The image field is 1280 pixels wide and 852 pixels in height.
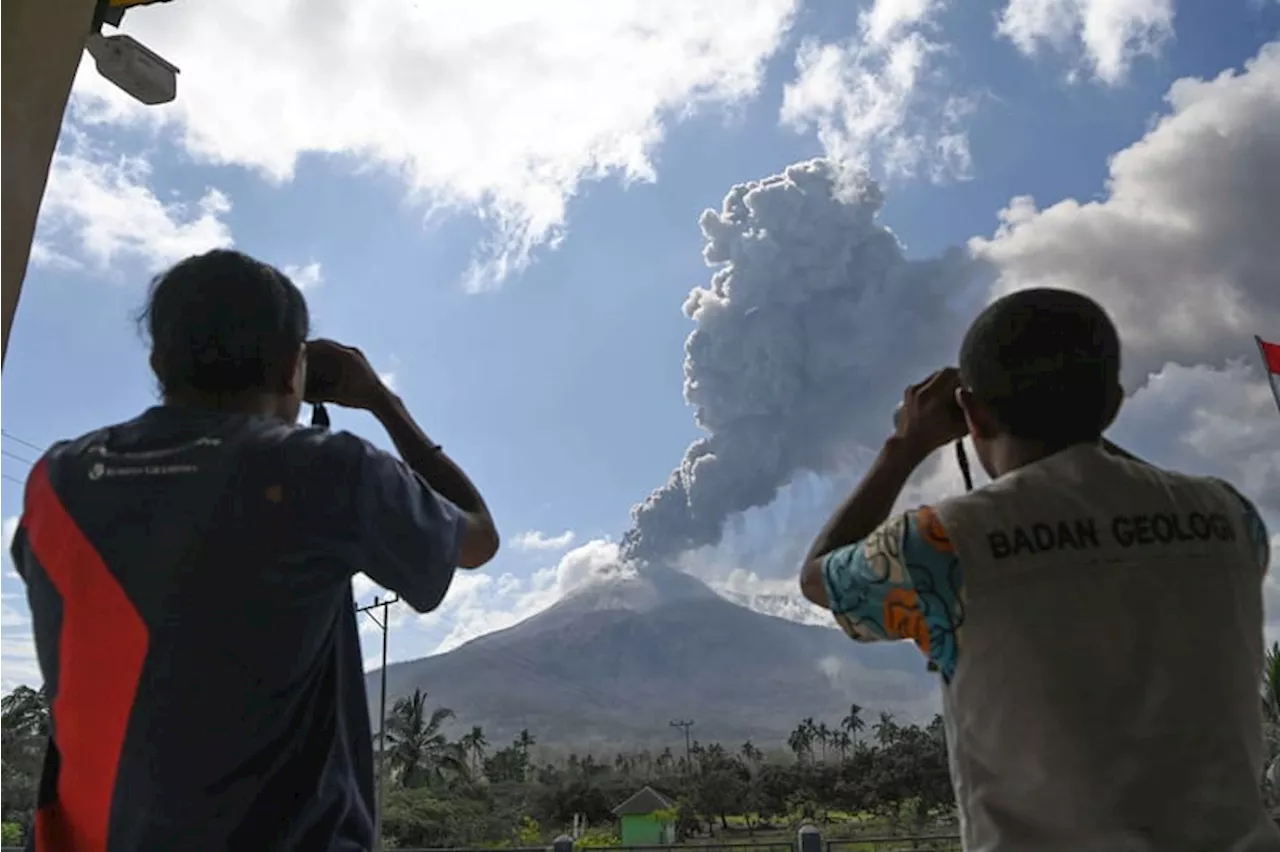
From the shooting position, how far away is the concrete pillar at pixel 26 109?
126 centimetres

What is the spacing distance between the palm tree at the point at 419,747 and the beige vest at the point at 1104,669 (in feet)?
75.6

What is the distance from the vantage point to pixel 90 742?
0.63 metres

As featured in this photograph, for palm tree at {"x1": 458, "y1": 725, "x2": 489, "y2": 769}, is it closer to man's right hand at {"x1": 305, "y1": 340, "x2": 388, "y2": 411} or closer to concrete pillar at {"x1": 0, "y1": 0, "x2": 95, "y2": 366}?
concrete pillar at {"x1": 0, "y1": 0, "x2": 95, "y2": 366}

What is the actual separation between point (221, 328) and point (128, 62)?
1647mm

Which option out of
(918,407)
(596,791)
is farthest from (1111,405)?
(596,791)

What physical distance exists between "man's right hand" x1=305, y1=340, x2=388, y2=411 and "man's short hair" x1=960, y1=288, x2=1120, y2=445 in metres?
0.51

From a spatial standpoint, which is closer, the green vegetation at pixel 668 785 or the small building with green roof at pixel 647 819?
the green vegetation at pixel 668 785

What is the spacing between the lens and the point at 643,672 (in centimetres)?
7956

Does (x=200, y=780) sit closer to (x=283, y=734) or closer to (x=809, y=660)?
(x=283, y=734)

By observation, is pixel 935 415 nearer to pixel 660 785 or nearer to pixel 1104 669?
pixel 1104 669

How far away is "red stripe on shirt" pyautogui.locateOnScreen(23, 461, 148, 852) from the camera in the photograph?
620 millimetres

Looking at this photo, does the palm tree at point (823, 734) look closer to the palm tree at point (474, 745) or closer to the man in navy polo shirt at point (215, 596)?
the palm tree at point (474, 745)

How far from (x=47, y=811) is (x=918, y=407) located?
716mm

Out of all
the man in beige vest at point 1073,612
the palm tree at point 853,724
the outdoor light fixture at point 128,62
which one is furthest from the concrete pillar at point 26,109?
the palm tree at point 853,724
